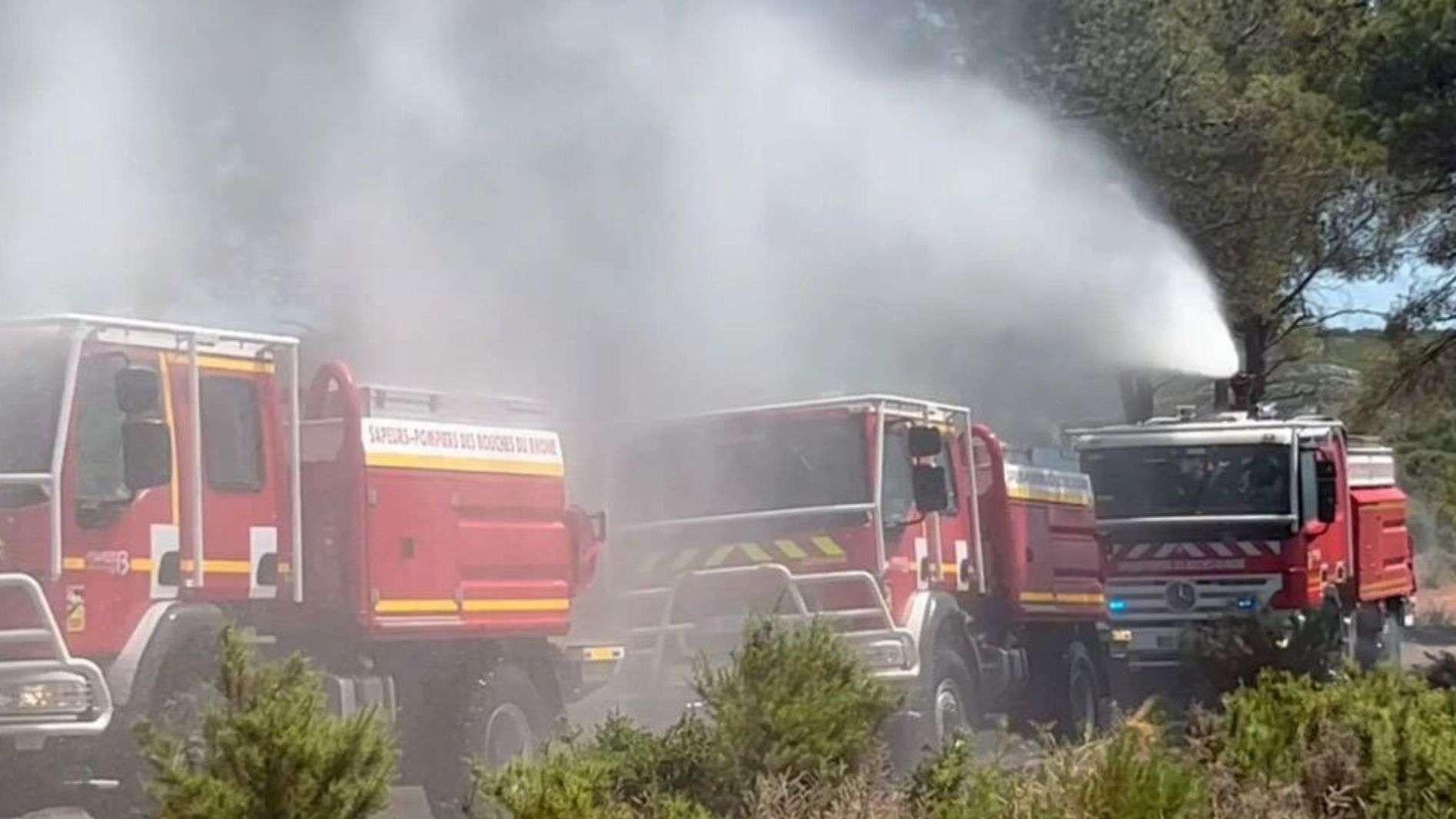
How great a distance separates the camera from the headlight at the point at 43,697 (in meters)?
9.84

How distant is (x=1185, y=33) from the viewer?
27.2 metres

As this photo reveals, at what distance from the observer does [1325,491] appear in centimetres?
2053

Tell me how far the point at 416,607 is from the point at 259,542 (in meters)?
1.08

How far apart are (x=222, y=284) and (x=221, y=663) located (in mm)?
11375

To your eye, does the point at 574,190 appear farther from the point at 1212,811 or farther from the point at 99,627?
the point at 1212,811

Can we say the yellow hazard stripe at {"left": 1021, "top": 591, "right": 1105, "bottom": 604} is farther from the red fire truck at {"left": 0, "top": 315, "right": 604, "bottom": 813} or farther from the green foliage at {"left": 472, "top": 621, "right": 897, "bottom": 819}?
the green foliage at {"left": 472, "top": 621, "right": 897, "bottom": 819}

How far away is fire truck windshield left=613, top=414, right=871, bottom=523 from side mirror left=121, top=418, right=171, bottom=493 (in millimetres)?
5009

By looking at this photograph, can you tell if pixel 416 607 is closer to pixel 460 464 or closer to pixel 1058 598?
pixel 460 464

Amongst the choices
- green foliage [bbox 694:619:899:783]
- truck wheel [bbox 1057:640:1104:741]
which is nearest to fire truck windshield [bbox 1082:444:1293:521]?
truck wheel [bbox 1057:640:1104:741]

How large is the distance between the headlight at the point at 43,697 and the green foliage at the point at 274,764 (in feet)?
9.00

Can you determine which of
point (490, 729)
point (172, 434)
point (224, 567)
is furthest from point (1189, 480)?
point (172, 434)

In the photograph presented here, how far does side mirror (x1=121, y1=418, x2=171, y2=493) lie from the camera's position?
10.3 m

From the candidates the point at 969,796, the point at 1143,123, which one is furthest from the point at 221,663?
the point at 1143,123

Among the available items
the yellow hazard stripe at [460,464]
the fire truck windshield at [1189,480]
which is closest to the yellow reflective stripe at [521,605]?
the yellow hazard stripe at [460,464]
